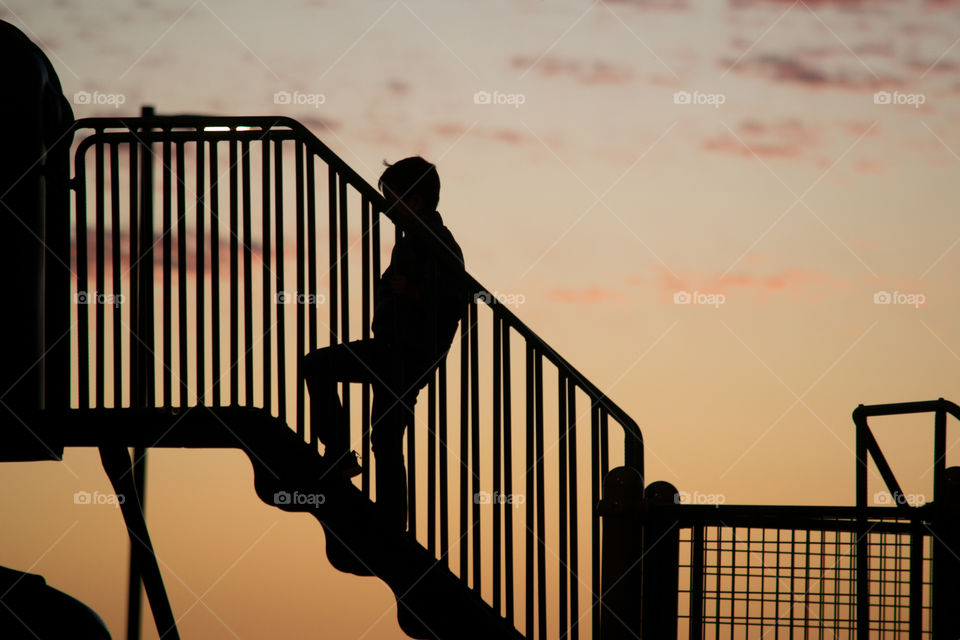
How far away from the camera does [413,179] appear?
6211 millimetres

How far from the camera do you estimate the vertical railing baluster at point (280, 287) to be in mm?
6078

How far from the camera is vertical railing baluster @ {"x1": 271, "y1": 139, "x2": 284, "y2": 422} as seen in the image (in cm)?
608

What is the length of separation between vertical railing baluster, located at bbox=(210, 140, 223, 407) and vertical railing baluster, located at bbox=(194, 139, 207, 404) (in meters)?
0.05

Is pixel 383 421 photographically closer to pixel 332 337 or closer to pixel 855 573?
pixel 332 337

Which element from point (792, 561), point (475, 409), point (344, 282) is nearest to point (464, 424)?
point (475, 409)

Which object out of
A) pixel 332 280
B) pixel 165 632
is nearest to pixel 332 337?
pixel 332 280

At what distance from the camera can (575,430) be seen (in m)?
6.48

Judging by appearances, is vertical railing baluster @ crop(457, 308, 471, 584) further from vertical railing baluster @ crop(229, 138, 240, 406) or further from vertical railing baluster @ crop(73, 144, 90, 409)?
vertical railing baluster @ crop(73, 144, 90, 409)

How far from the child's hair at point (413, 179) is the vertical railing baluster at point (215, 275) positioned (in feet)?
3.13

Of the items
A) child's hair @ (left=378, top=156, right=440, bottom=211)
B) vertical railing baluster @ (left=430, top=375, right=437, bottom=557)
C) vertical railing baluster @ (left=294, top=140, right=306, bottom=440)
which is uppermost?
child's hair @ (left=378, top=156, right=440, bottom=211)

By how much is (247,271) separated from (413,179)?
1064 mm

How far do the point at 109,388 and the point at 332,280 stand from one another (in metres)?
1.65

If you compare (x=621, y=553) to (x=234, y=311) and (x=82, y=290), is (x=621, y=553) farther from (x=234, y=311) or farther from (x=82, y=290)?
(x=82, y=290)

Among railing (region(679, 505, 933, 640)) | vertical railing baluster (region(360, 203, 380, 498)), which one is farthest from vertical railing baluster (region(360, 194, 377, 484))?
railing (region(679, 505, 933, 640))
